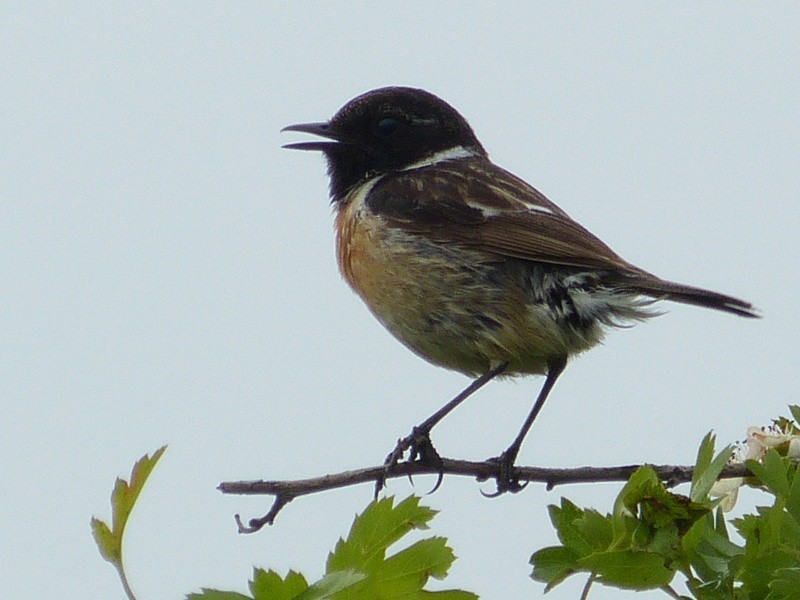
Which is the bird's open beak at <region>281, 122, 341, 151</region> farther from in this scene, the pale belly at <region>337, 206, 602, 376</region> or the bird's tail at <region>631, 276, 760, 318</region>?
the bird's tail at <region>631, 276, 760, 318</region>

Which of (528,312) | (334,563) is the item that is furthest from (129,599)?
(528,312)

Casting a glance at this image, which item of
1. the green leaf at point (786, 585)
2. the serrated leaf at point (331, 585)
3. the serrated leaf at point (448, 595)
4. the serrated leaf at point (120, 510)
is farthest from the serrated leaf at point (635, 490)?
the serrated leaf at point (120, 510)

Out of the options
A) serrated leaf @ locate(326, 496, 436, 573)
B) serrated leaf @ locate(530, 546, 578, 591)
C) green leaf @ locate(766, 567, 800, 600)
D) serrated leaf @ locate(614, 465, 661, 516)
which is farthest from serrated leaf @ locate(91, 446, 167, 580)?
green leaf @ locate(766, 567, 800, 600)

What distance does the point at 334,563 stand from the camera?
243 cm

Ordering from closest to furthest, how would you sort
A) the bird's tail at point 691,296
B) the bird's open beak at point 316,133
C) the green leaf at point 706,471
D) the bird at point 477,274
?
the green leaf at point 706,471, the bird's tail at point 691,296, the bird at point 477,274, the bird's open beak at point 316,133

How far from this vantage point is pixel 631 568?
227 cm

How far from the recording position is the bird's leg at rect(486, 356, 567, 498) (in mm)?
4662

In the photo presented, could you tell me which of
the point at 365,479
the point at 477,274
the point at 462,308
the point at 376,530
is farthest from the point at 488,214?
the point at 376,530

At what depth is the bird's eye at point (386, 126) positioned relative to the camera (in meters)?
6.38

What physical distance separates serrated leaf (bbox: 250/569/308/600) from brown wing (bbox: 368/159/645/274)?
3032 millimetres

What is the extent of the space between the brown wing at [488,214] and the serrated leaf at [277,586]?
9.95 feet

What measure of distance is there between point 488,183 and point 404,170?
57 centimetres

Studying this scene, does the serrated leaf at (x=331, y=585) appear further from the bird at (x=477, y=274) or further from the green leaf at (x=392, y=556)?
the bird at (x=477, y=274)

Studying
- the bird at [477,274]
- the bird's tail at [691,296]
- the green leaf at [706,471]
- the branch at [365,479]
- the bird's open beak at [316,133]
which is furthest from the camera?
the bird's open beak at [316,133]
